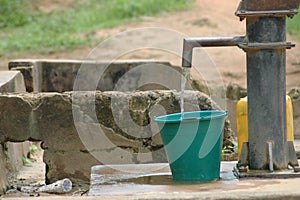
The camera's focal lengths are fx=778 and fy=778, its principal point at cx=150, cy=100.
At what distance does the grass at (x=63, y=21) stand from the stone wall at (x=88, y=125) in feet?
18.0

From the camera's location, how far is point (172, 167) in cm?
390

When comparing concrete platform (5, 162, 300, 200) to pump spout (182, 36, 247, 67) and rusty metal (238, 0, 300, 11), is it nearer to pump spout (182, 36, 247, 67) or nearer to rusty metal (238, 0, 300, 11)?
pump spout (182, 36, 247, 67)

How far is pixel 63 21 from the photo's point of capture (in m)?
12.6

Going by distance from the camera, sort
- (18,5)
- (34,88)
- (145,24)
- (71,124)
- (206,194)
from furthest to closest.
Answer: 1. (18,5)
2. (145,24)
3. (34,88)
4. (71,124)
5. (206,194)

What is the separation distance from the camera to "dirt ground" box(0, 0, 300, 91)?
9.66m

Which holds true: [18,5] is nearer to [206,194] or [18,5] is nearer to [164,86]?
[164,86]

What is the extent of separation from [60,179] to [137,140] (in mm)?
560

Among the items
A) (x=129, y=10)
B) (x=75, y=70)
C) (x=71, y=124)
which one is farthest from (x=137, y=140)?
(x=129, y=10)

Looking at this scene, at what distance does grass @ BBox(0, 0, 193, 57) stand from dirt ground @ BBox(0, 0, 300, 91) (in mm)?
265

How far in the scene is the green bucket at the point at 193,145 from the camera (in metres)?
3.78

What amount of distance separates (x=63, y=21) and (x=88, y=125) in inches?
311

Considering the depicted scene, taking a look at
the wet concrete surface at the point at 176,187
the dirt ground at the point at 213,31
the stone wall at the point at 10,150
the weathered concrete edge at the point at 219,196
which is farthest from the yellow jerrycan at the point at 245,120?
the dirt ground at the point at 213,31

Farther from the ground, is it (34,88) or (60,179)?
(34,88)

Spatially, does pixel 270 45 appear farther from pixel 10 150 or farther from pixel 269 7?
pixel 10 150
